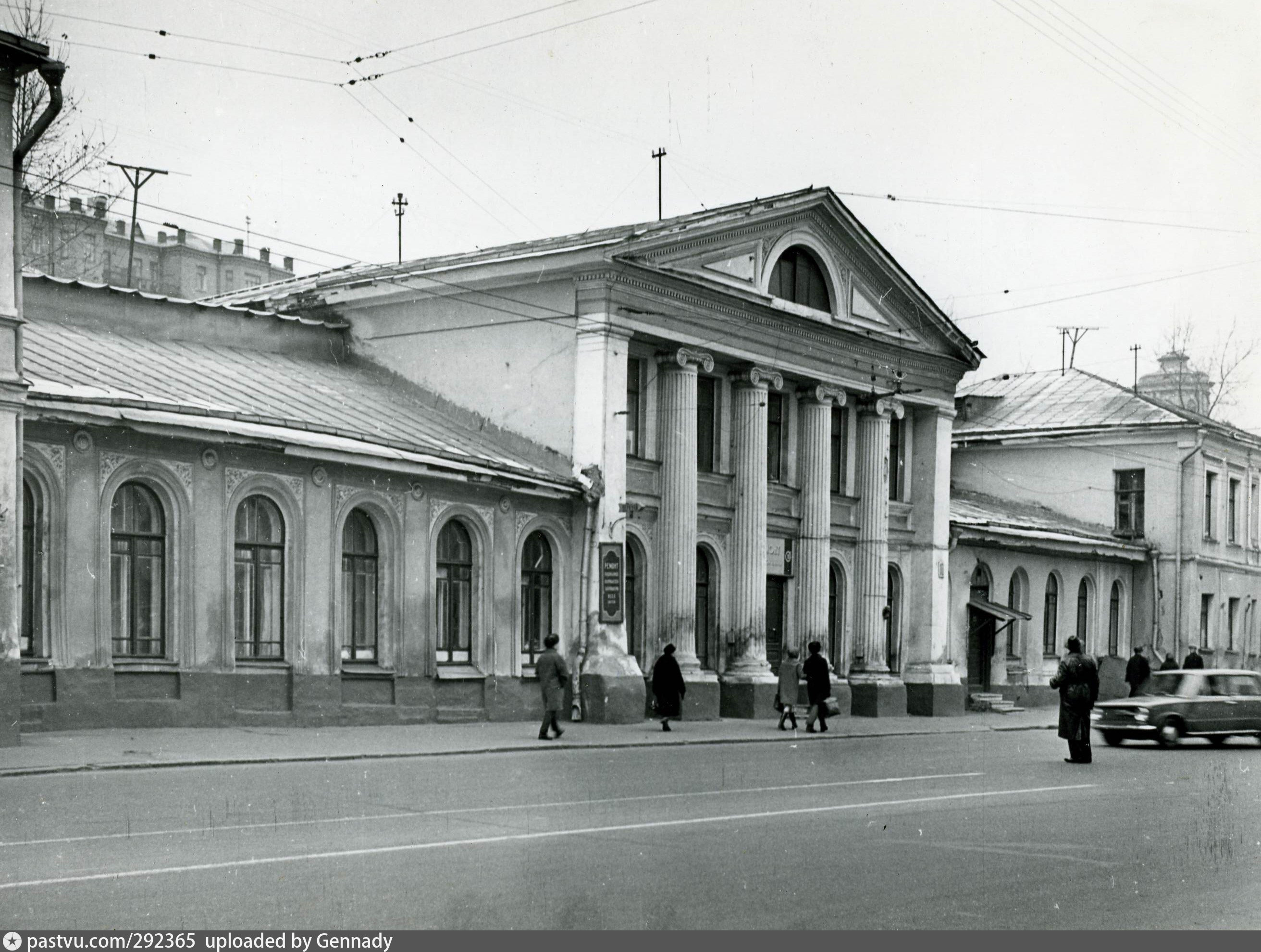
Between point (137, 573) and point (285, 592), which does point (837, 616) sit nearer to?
point (285, 592)

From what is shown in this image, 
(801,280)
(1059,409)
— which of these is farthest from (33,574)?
(1059,409)

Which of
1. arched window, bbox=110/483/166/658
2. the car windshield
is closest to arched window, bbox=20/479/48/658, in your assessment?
arched window, bbox=110/483/166/658

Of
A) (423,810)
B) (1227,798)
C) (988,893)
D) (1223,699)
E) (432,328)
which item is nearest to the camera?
(988,893)

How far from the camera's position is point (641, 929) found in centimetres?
834

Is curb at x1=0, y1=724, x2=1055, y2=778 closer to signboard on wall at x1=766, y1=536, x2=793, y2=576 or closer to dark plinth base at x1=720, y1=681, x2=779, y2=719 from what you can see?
dark plinth base at x1=720, y1=681, x2=779, y2=719

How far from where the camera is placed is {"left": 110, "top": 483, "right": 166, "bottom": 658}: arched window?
870 inches

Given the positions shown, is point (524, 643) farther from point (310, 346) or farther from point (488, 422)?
point (310, 346)

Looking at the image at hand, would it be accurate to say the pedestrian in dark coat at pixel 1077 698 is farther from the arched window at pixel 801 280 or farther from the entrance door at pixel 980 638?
the entrance door at pixel 980 638

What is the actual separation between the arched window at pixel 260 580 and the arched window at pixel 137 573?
4.15 ft

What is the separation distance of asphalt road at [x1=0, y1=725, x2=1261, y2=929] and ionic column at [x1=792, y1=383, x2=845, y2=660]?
1547 cm

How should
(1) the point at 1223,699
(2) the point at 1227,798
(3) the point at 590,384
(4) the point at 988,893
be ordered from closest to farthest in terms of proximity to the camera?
(4) the point at 988,893 → (2) the point at 1227,798 → (1) the point at 1223,699 → (3) the point at 590,384

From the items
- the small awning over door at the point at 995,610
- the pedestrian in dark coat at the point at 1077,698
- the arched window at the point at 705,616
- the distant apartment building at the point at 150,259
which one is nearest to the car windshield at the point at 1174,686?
the pedestrian in dark coat at the point at 1077,698

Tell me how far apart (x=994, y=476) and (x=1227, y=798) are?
35362 millimetres

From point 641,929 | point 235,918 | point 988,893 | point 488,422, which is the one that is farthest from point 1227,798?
point 488,422
